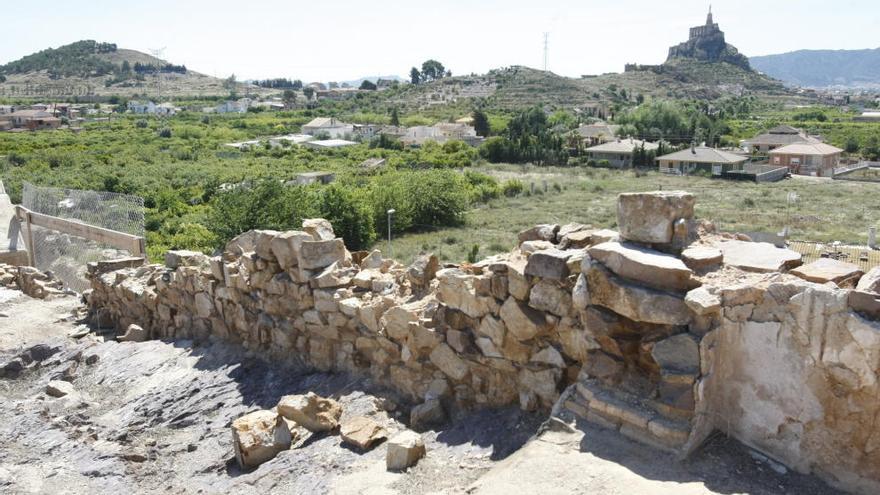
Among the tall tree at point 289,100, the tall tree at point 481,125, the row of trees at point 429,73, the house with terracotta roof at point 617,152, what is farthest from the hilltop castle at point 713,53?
the house with terracotta roof at point 617,152

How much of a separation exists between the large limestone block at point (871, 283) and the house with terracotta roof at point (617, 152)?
60.4 m

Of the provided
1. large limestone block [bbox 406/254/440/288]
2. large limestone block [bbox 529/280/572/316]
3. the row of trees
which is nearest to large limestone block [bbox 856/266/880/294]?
large limestone block [bbox 529/280/572/316]

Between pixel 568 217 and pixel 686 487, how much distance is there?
3300 cm

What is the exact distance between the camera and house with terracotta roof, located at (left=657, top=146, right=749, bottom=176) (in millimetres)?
55469

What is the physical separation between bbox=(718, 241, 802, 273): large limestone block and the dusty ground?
1.31 meters

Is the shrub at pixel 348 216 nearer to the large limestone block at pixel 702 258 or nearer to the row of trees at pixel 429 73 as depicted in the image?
the large limestone block at pixel 702 258

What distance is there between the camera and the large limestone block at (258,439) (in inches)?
248

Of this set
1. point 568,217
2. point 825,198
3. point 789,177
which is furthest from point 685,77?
point 568,217

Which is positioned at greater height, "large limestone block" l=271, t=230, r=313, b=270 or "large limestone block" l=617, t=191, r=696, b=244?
"large limestone block" l=617, t=191, r=696, b=244

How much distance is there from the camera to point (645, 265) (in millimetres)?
5270

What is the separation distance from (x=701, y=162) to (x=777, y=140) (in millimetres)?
16416

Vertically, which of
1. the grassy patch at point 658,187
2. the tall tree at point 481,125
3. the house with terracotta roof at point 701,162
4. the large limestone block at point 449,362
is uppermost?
the tall tree at point 481,125

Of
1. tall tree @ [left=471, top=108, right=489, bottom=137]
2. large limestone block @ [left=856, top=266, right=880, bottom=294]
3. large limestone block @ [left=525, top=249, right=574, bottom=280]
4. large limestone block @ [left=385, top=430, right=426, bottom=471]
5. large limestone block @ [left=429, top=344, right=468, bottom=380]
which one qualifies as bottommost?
large limestone block @ [left=385, top=430, right=426, bottom=471]

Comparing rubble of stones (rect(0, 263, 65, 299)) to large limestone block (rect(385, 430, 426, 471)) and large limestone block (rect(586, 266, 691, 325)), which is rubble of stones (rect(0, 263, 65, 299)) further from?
large limestone block (rect(586, 266, 691, 325))
